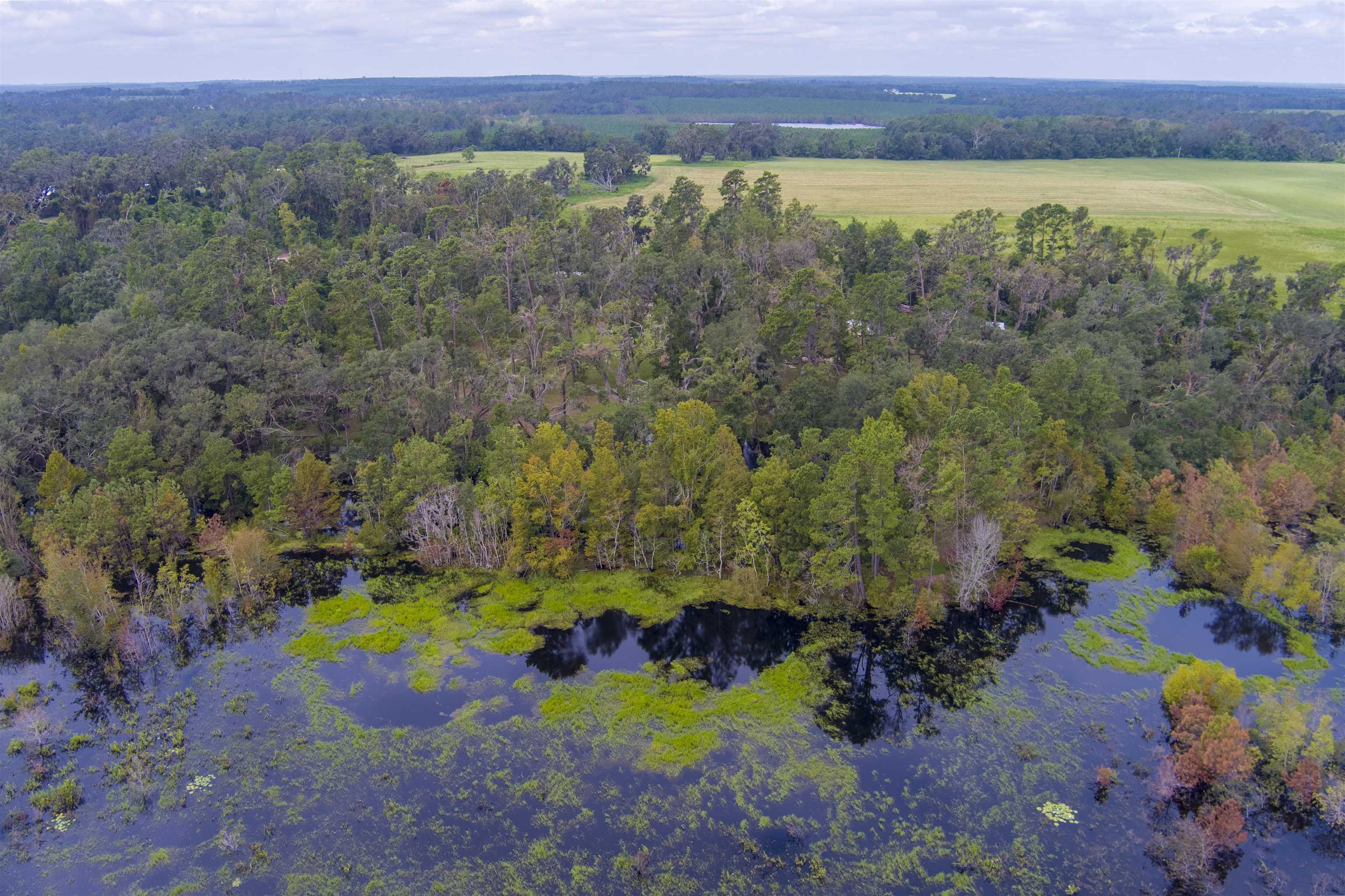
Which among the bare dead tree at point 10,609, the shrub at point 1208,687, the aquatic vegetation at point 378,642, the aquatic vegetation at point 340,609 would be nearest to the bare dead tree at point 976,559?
the shrub at point 1208,687

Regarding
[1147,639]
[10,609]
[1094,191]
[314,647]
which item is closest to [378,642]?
[314,647]

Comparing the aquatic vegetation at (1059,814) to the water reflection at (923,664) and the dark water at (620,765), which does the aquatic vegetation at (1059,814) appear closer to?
the dark water at (620,765)

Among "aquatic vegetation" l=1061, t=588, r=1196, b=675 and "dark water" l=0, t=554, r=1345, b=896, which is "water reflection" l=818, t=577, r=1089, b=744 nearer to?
"dark water" l=0, t=554, r=1345, b=896

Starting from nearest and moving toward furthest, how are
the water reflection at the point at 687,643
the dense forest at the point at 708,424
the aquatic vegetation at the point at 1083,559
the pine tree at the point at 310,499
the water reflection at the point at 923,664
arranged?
the water reflection at the point at 923,664 → the water reflection at the point at 687,643 → the dense forest at the point at 708,424 → the aquatic vegetation at the point at 1083,559 → the pine tree at the point at 310,499

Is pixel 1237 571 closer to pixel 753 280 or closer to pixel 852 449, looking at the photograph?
pixel 852 449

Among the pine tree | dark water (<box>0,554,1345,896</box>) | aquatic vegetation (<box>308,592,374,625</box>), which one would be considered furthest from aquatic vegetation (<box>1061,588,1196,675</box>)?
the pine tree
